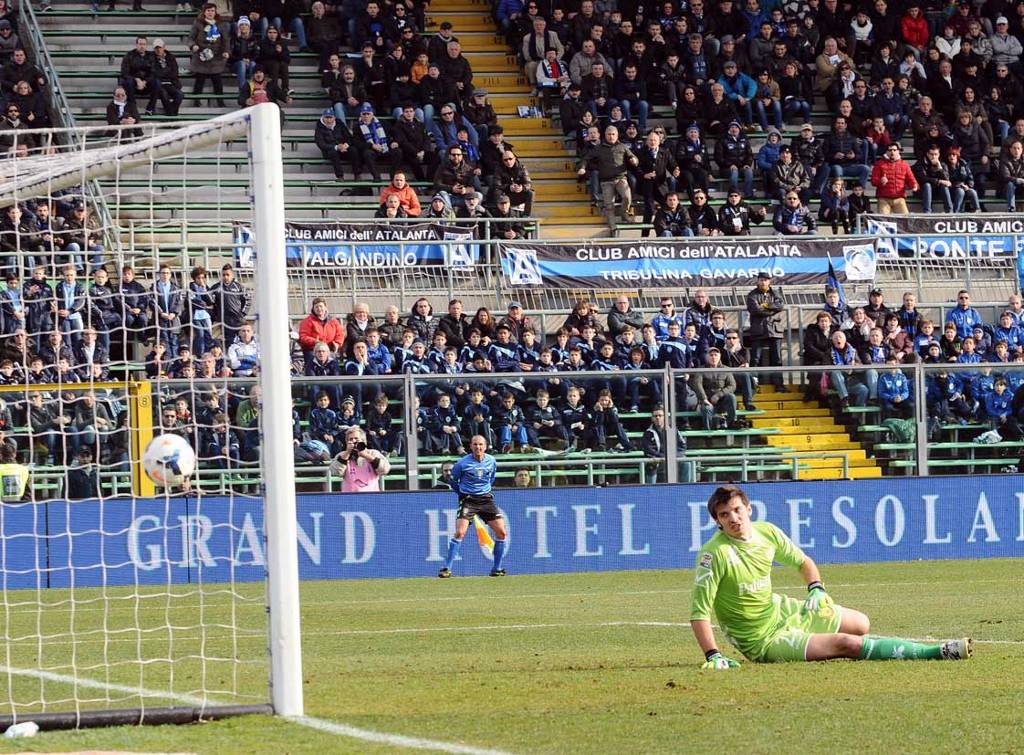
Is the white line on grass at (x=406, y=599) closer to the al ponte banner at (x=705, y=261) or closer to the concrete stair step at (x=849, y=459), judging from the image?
the concrete stair step at (x=849, y=459)

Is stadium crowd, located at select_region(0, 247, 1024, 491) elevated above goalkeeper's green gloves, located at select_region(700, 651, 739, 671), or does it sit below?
above

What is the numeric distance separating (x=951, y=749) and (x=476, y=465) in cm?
1349

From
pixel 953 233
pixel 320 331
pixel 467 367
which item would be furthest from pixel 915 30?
pixel 320 331

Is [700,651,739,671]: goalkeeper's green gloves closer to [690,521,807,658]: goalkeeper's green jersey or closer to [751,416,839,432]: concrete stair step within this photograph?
[690,521,807,658]: goalkeeper's green jersey

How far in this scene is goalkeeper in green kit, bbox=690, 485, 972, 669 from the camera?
10.1 metres

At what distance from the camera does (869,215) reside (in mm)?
28562

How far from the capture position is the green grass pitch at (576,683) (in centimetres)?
768

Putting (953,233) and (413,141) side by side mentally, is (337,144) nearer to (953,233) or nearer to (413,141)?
(413,141)

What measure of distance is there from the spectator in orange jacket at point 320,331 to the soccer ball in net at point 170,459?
13.7 m

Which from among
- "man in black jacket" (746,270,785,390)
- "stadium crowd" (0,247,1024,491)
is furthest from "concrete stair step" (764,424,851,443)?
"man in black jacket" (746,270,785,390)

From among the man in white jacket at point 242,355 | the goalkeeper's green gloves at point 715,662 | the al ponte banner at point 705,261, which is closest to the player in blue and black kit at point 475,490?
the man in white jacket at point 242,355

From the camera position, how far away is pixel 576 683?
977cm

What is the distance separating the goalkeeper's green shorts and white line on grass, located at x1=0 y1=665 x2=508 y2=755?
3.22 meters

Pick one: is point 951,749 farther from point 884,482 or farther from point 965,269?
point 965,269
